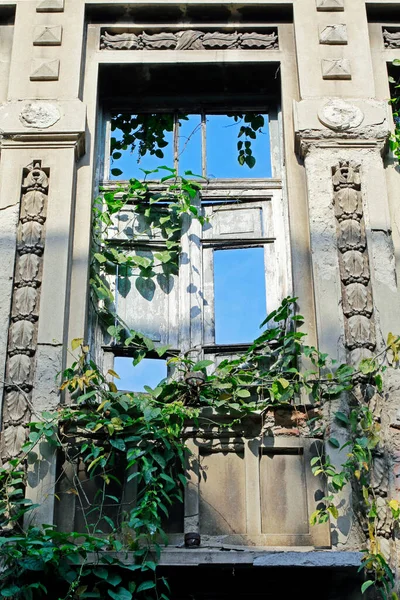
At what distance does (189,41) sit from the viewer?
31.8 ft

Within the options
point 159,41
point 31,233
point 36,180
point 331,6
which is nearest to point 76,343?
point 31,233

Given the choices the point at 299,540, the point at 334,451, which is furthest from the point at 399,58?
the point at 299,540

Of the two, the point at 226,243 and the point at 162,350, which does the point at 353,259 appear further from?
the point at 162,350

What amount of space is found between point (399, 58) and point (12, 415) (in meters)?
4.57

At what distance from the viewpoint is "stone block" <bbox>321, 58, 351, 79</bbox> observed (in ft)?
30.3

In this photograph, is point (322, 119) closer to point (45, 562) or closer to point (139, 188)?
point (139, 188)

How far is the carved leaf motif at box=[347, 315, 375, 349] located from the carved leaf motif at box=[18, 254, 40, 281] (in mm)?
2386

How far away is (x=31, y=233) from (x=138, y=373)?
136 cm

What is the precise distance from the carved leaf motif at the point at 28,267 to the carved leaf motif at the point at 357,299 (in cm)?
234

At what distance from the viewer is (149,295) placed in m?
8.84

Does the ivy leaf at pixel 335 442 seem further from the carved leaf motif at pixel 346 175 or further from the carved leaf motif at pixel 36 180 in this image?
the carved leaf motif at pixel 36 180

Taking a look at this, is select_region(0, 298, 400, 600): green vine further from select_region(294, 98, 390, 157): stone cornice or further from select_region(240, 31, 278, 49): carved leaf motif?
select_region(240, 31, 278, 49): carved leaf motif

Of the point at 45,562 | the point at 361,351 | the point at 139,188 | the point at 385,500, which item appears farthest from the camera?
the point at 139,188

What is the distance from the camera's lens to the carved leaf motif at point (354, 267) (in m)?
8.33
